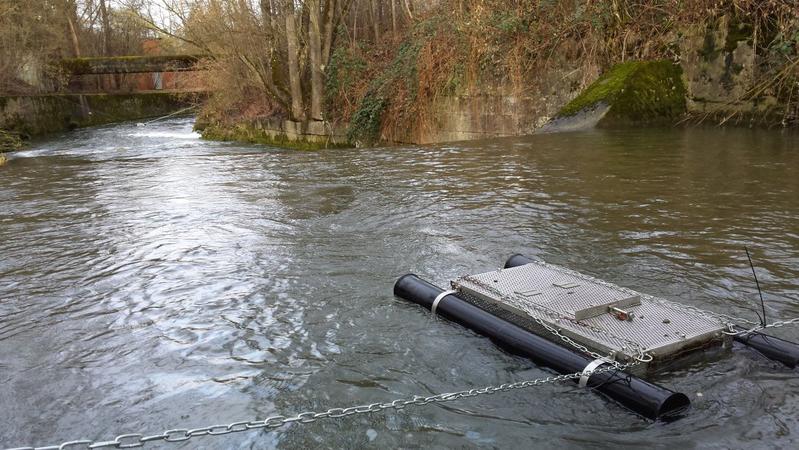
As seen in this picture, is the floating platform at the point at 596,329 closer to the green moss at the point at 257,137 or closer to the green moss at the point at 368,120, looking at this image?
the green moss at the point at 368,120

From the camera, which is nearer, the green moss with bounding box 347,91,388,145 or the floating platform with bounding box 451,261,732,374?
the floating platform with bounding box 451,261,732,374

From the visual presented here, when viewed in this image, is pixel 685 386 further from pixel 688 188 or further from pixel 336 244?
pixel 688 188

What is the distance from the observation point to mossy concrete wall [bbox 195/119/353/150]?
70.4 ft

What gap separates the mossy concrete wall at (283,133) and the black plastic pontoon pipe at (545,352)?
638 inches

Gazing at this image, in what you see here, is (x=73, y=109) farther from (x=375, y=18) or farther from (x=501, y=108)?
(x=501, y=108)

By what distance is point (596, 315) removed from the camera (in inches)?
166

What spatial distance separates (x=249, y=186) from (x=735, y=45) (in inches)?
401

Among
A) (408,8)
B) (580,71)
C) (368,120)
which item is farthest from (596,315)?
(408,8)

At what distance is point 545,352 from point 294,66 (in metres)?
18.9

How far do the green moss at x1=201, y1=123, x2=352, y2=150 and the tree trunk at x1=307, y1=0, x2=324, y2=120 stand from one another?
909 mm

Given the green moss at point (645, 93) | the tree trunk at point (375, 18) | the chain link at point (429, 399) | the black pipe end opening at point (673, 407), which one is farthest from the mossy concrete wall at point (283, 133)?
the black pipe end opening at point (673, 407)

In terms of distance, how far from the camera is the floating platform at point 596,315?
3830mm

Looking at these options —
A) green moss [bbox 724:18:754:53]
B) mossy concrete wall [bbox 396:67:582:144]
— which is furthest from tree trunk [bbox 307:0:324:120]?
green moss [bbox 724:18:754:53]

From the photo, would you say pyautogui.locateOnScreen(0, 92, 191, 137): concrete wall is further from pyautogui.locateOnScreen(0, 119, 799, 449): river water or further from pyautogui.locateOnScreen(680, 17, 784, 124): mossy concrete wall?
pyautogui.locateOnScreen(680, 17, 784, 124): mossy concrete wall
